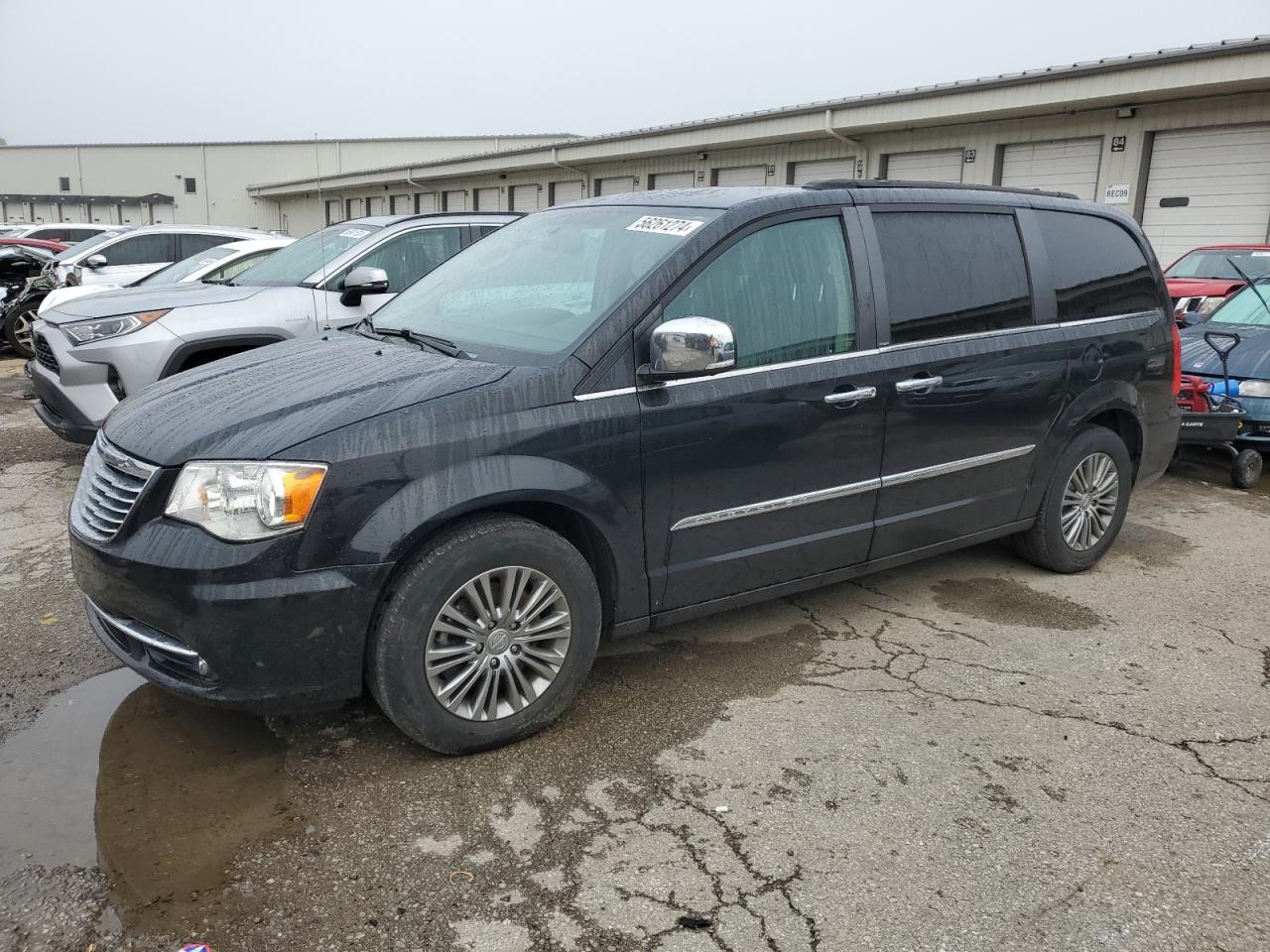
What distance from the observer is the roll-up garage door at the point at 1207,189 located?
13672 millimetres

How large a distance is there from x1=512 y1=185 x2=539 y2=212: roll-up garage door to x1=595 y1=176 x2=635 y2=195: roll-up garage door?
3108 millimetres

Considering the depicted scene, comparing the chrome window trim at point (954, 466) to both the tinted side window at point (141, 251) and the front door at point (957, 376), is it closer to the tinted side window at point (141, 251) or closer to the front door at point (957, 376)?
the front door at point (957, 376)

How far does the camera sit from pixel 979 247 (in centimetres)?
443

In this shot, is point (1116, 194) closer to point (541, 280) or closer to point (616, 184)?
point (616, 184)

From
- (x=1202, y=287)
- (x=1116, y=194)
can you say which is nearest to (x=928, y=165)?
(x=1116, y=194)

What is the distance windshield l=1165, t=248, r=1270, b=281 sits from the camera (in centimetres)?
1163

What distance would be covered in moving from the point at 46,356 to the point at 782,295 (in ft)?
17.5

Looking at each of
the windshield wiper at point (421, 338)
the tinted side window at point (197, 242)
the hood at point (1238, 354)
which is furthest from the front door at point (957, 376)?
the tinted side window at point (197, 242)

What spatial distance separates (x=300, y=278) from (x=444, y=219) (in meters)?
1.24

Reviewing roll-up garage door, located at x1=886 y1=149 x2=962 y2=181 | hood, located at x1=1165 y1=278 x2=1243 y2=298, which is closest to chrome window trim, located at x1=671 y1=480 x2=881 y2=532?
hood, located at x1=1165 y1=278 x2=1243 y2=298

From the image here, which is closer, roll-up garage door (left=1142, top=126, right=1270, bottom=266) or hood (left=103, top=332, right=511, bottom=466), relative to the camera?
hood (left=103, top=332, right=511, bottom=466)

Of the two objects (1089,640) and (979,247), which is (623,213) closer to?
(979,247)

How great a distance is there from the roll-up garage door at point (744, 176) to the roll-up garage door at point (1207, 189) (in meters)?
8.17

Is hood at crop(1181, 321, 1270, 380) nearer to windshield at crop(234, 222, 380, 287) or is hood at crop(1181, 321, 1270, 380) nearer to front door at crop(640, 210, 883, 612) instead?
front door at crop(640, 210, 883, 612)
